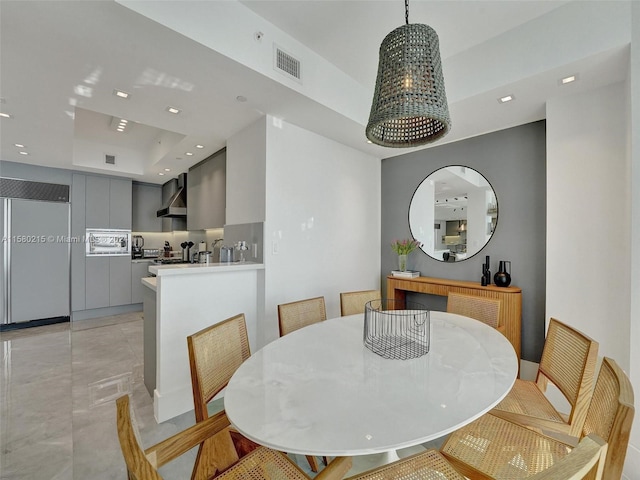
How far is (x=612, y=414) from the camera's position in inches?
32.8

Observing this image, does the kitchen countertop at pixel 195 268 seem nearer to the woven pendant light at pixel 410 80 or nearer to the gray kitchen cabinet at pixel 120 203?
the woven pendant light at pixel 410 80

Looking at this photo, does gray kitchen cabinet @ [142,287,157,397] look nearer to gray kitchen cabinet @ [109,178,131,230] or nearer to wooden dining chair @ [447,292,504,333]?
wooden dining chair @ [447,292,504,333]

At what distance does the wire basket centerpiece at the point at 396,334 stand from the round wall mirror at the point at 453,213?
199 cm

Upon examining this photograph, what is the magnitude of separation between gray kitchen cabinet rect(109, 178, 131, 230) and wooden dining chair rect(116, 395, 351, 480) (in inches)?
204

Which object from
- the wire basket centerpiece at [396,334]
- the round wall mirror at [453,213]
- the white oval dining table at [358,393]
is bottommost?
the white oval dining table at [358,393]

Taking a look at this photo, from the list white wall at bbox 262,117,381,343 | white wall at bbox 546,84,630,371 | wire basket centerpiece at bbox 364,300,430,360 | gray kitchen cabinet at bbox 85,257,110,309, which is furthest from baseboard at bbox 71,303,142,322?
white wall at bbox 546,84,630,371

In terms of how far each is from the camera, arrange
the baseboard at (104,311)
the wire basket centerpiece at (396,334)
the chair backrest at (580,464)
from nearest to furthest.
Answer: the chair backrest at (580,464)
the wire basket centerpiece at (396,334)
the baseboard at (104,311)

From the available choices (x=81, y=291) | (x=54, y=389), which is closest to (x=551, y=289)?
(x=54, y=389)

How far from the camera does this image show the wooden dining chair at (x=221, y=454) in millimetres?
772

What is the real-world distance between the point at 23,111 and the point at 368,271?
384 cm

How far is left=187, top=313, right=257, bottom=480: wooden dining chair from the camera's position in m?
1.13

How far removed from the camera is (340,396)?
102 centimetres

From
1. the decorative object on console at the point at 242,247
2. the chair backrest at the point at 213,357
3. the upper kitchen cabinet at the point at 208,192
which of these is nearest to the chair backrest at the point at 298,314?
the chair backrest at the point at 213,357

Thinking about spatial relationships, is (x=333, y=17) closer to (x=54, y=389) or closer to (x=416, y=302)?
(x=416, y=302)
